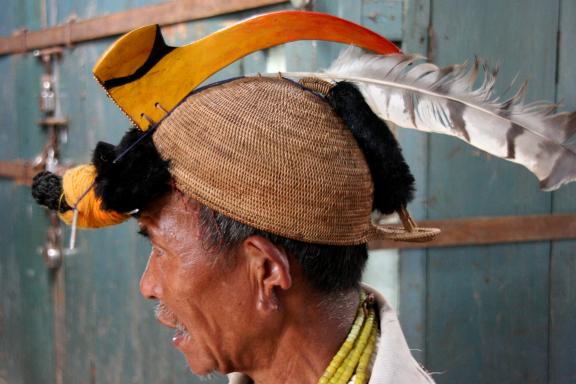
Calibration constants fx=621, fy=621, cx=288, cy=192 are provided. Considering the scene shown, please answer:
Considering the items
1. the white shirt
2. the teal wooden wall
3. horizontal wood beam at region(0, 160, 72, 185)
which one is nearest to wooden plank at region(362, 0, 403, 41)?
the teal wooden wall

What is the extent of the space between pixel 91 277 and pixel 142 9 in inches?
68.7

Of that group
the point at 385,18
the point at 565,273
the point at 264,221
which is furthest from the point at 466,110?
the point at 565,273

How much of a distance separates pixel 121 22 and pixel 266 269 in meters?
2.52

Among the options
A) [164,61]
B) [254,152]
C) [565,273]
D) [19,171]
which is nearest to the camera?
[254,152]

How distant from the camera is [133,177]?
3.88ft

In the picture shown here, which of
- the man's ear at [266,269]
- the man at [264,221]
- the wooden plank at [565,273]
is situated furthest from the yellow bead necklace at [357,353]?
the wooden plank at [565,273]

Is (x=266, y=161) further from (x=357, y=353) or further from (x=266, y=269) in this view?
(x=357, y=353)

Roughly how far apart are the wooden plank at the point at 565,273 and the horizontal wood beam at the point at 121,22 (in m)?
1.18

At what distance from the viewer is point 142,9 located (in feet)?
10.3

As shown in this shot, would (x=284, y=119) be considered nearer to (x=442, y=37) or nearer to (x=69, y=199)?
(x=69, y=199)

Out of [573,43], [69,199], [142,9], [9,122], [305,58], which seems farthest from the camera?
[9,122]

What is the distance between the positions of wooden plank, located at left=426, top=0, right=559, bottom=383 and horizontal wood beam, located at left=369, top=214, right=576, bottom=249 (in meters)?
0.03

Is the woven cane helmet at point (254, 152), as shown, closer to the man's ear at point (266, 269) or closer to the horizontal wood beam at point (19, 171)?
the man's ear at point (266, 269)

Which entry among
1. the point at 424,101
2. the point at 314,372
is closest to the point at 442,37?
the point at 424,101
